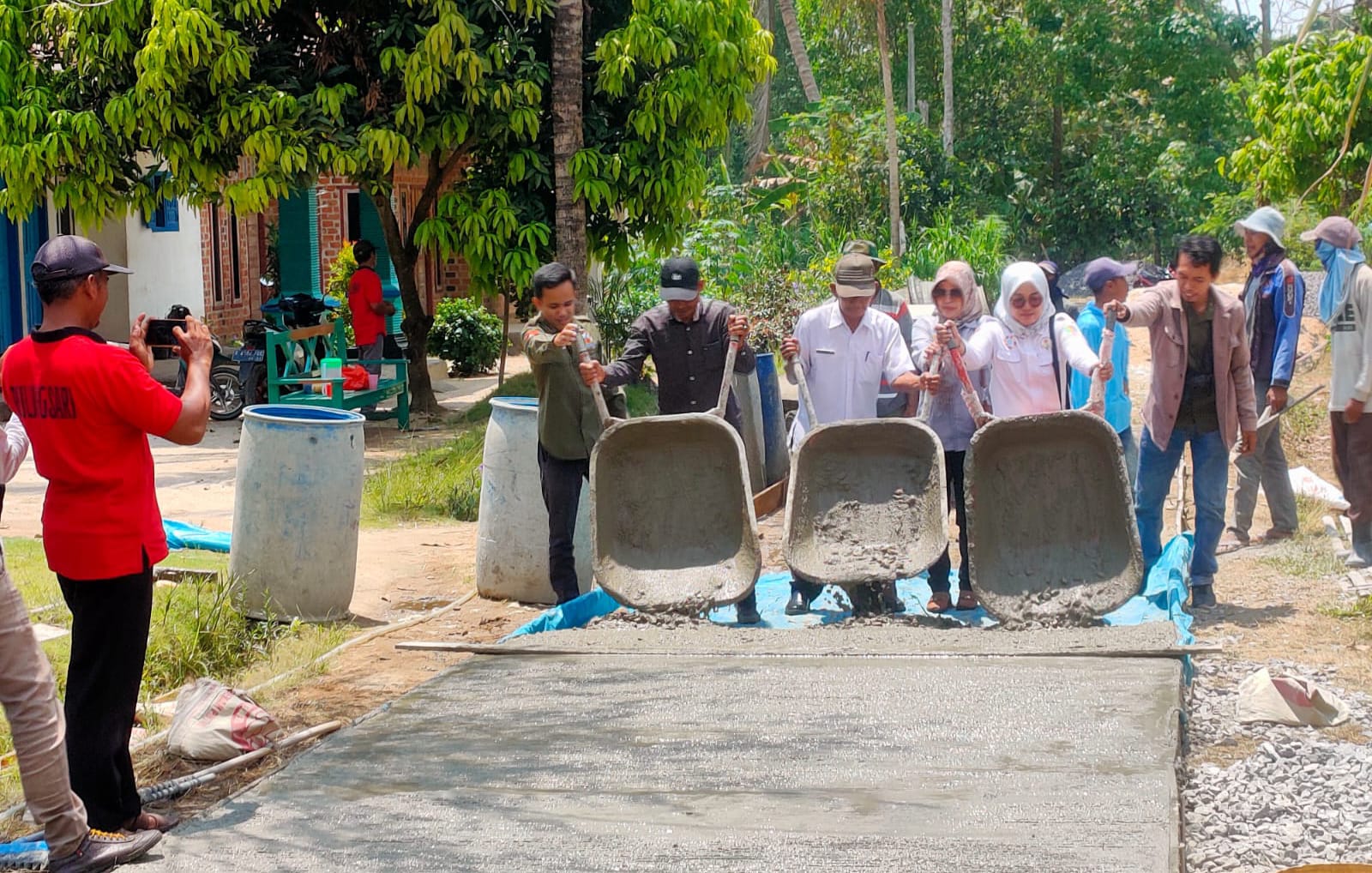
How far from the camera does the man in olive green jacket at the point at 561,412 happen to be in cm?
646

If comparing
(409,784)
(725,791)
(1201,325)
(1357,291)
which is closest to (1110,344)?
(1201,325)

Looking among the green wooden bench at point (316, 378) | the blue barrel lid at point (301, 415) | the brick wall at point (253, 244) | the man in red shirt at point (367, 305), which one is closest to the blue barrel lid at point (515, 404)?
the blue barrel lid at point (301, 415)

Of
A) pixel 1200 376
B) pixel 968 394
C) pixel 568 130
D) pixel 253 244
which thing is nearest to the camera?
pixel 968 394

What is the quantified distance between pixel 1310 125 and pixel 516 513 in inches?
354

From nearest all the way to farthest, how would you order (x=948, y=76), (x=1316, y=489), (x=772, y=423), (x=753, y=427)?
1. (x=1316, y=489)
2. (x=753, y=427)
3. (x=772, y=423)
4. (x=948, y=76)

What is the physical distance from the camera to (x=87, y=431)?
160 inches

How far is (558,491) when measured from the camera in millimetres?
6703

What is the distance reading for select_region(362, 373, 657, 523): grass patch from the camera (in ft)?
32.7

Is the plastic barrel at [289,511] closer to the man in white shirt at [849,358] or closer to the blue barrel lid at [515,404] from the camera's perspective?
the blue barrel lid at [515,404]

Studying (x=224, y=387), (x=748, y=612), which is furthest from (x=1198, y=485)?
(x=224, y=387)

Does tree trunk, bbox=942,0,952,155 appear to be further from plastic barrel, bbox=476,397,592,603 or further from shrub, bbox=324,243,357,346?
plastic barrel, bbox=476,397,592,603

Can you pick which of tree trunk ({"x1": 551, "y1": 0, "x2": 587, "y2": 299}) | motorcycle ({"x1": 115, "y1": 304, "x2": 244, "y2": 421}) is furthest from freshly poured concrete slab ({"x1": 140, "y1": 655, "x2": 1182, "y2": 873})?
motorcycle ({"x1": 115, "y1": 304, "x2": 244, "y2": 421})

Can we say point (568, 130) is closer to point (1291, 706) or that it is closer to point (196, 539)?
point (196, 539)

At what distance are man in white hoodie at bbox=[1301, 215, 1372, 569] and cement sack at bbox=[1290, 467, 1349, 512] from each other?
1523 millimetres
